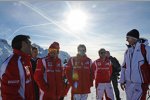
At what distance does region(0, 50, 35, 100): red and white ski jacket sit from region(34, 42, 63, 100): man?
1994 millimetres

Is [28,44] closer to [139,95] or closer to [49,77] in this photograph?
[49,77]

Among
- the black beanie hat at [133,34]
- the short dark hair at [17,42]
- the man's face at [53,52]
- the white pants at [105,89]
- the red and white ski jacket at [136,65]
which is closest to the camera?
the short dark hair at [17,42]

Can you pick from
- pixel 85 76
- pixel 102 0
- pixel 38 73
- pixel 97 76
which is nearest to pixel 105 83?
pixel 97 76

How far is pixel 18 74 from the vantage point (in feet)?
13.0

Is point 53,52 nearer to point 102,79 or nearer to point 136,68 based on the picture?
point 136,68

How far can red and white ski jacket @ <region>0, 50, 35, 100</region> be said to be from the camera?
3836mm

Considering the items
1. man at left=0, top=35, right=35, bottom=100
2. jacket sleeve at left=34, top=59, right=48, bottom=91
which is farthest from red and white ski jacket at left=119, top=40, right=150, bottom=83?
man at left=0, top=35, right=35, bottom=100

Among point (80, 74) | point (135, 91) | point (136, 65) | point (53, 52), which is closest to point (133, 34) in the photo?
point (136, 65)

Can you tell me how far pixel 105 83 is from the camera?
9445 millimetres

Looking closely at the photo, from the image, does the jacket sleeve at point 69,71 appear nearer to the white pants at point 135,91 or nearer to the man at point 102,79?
the man at point 102,79

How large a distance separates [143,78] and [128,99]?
22.7 inches

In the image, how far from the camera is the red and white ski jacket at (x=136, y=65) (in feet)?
20.3

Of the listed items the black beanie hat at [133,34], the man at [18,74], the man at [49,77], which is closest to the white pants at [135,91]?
the black beanie hat at [133,34]

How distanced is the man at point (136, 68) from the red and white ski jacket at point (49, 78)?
136 cm
